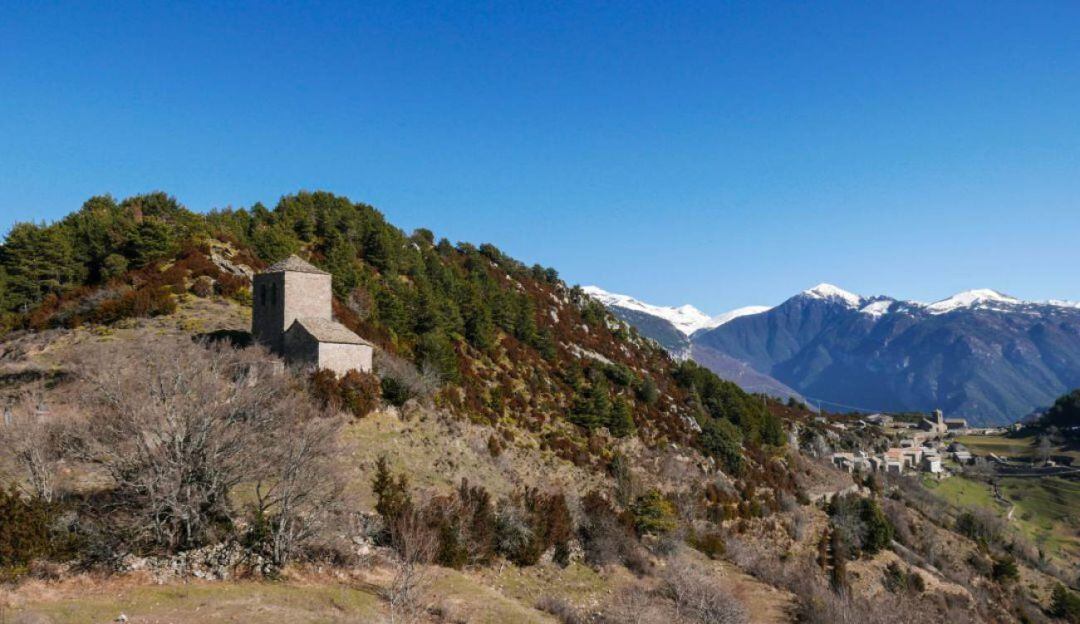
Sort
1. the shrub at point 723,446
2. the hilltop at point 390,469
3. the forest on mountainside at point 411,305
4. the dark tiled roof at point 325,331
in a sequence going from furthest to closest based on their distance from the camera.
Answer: the shrub at point 723,446 < the forest on mountainside at point 411,305 < the dark tiled roof at point 325,331 < the hilltop at point 390,469

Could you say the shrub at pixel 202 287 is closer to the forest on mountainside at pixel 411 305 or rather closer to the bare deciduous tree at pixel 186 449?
the forest on mountainside at pixel 411 305

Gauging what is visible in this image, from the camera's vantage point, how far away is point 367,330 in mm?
44875

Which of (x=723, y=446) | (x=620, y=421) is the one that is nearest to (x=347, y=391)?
(x=620, y=421)

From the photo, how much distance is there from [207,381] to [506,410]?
27.9 m

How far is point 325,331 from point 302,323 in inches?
55.5

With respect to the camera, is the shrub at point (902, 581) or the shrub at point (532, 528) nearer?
the shrub at point (532, 528)

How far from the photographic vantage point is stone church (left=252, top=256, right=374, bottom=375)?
3228 centimetres

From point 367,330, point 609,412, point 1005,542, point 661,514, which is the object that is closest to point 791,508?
point 609,412

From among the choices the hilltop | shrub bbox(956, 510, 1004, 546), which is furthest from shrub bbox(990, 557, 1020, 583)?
shrub bbox(956, 510, 1004, 546)

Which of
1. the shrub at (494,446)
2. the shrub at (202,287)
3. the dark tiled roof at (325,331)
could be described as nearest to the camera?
the dark tiled roof at (325,331)

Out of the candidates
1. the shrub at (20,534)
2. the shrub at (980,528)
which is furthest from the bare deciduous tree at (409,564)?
the shrub at (980,528)

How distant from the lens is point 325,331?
3309 centimetres

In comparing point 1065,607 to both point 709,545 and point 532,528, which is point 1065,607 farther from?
point 532,528

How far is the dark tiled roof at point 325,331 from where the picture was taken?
106 feet
